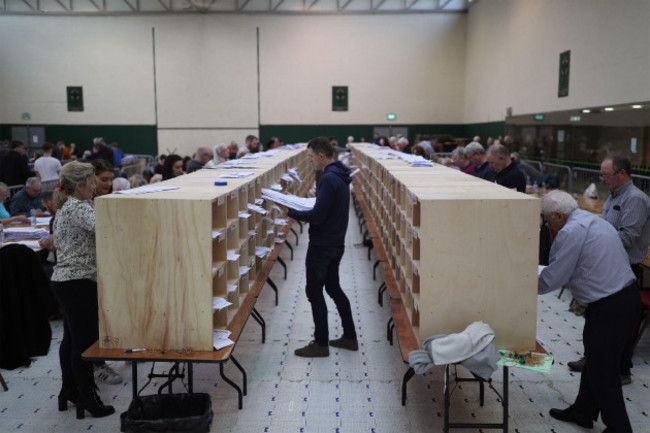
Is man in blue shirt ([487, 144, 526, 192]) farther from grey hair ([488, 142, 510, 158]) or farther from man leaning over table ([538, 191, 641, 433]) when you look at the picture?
man leaning over table ([538, 191, 641, 433])

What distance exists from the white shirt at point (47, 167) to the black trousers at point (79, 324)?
409 inches

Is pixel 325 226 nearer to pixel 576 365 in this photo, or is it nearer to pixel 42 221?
pixel 576 365

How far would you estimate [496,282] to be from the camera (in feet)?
12.6

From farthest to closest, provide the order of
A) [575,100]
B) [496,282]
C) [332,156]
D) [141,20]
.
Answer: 1. [141,20]
2. [575,100]
3. [332,156]
4. [496,282]

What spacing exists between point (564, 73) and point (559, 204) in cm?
1125

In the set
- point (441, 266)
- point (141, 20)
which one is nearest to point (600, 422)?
point (441, 266)

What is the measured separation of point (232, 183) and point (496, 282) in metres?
2.43

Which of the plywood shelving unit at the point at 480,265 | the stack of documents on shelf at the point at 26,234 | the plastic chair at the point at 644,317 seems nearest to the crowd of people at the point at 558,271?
the plywood shelving unit at the point at 480,265

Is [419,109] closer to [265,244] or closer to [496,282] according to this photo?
[265,244]

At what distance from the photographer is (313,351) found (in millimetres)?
5543

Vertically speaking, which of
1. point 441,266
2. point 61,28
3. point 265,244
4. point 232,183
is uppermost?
point 61,28

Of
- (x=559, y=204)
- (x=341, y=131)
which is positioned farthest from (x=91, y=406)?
(x=341, y=131)

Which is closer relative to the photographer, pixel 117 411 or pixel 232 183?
pixel 117 411

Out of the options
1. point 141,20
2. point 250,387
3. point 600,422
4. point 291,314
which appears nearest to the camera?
point 600,422
